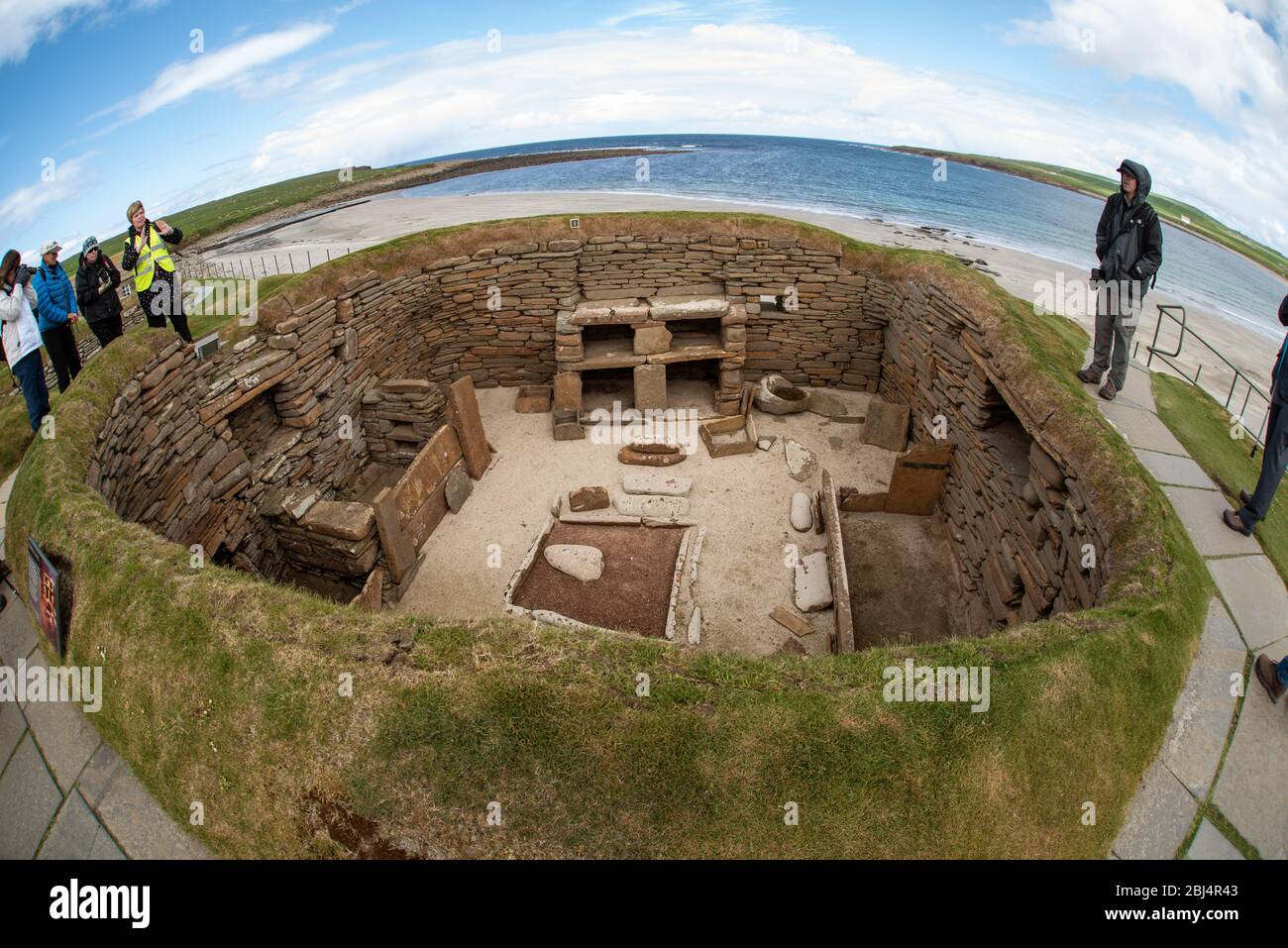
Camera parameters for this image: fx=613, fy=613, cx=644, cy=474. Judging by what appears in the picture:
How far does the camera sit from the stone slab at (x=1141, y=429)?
6.75 m

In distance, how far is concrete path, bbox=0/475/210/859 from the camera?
167 inches

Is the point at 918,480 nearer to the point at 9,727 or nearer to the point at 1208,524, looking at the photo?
the point at 1208,524

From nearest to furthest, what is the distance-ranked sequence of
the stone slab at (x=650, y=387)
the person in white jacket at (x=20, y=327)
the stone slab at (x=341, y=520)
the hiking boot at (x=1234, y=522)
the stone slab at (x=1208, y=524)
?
the stone slab at (x=1208, y=524) → the hiking boot at (x=1234, y=522) → the person in white jacket at (x=20, y=327) → the stone slab at (x=341, y=520) → the stone slab at (x=650, y=387)

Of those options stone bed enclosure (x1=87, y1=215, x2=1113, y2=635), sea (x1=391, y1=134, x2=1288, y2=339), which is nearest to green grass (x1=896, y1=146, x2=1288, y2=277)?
sea (x1=391, y1=134, x2=1288, y2=339)

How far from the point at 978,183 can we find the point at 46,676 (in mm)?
99188

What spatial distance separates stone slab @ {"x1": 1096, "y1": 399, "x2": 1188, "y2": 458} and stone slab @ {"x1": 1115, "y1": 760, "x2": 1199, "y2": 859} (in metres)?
4.00

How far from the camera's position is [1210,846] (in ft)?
12.7

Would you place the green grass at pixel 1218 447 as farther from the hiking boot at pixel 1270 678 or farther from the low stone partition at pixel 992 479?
the low stone partition at pixel 992 479

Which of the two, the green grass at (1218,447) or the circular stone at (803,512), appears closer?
the green grass at (1218,447)

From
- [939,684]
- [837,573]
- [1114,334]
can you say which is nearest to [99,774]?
A: [939,684]

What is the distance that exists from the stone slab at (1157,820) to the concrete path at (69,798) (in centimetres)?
621

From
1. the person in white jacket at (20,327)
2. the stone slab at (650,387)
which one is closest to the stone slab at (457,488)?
the stone slab at (650,387)
